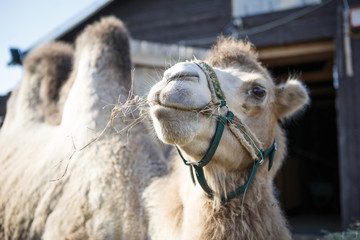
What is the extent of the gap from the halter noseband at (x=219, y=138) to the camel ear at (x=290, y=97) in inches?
20.9

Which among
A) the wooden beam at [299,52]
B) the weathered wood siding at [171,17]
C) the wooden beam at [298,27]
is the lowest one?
the wooden beam at [299,52]

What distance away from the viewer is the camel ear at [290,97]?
99.7 inches

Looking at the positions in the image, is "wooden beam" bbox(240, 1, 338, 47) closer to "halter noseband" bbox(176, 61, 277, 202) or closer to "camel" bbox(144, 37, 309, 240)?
"camel" bbox(144, 37, 309, 240)

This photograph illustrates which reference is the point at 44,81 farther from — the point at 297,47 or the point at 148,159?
the point at 297,47

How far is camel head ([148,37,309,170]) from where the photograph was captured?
159 centimetres

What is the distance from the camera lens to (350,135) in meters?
5.38

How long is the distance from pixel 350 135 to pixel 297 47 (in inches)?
80.2

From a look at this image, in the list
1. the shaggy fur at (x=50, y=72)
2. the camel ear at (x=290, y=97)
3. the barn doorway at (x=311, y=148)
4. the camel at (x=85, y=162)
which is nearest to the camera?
the camel at (x=85, y=162)

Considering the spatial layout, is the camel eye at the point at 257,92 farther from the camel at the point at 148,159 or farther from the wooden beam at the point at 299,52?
the wooden beam at the point at 299,52

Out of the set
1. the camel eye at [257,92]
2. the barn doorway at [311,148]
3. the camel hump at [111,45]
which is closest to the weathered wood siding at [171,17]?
the barn doorway at [311,148]

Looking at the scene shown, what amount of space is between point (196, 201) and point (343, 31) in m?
4.95

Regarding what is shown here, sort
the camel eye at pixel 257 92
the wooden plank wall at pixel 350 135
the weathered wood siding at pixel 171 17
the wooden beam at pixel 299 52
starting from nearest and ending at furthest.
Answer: the camel eye at pixel 257 92, the wooden plank wall at pixel 350 135, the wooden beam at pixel 299 52, the weathered wood siding at pixel 171 17

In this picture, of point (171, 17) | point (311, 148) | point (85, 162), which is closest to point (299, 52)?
point (171, 17)

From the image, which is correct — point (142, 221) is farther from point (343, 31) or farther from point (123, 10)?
point (123, 10)
